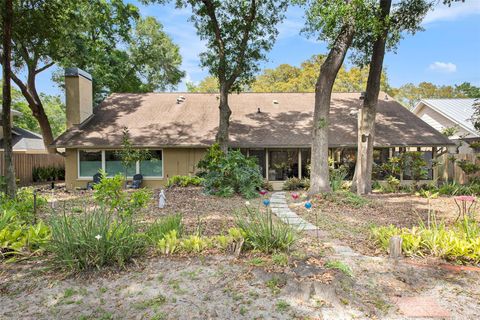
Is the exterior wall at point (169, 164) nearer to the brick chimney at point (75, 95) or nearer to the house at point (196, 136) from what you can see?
the house at point (196, 136)

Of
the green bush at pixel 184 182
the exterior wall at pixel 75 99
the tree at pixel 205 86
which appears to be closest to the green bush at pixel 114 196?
the green bush at pixel 184 182

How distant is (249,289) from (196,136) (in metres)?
11.9

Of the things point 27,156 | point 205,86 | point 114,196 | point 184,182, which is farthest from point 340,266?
point 205,86

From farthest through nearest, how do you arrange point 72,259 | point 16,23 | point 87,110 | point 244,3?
point 87,110
point 244,3
point 16,23
point 72,259

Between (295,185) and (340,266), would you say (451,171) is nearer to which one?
(295,185)

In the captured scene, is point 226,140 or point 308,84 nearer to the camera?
point 226,140

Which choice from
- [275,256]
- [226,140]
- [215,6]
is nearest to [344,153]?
[226,140]

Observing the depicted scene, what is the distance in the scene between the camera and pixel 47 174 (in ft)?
60.7

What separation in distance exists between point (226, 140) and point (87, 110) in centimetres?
787

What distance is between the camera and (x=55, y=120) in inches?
1644

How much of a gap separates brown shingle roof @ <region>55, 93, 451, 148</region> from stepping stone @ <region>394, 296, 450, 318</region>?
11.2 meters

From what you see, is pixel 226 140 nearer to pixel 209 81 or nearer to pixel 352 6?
pixel 352 6

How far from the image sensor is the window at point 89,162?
1473 cm

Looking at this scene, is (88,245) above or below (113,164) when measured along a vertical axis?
below
